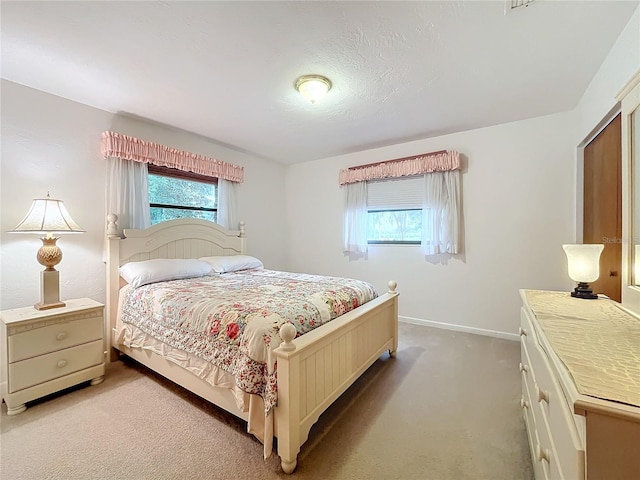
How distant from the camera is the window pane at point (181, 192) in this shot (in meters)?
3.19

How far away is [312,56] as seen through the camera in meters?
1.93

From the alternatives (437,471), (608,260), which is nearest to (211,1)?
(437,471)

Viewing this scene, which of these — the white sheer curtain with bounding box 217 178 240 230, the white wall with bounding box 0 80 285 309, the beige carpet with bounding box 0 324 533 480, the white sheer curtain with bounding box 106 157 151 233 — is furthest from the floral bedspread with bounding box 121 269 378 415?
the white sheer curtain with bounding box 217 178 240 230

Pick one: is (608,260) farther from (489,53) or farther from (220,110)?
(220,110)

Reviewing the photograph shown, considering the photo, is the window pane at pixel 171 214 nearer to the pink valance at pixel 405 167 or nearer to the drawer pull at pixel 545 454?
the pink valance at pixel 405 167

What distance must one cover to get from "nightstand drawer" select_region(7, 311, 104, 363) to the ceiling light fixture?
2478mm

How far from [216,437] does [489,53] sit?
3.06m

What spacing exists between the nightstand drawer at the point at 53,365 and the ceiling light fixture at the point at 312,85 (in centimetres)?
Answer: 265

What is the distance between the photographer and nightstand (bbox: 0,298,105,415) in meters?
1.86

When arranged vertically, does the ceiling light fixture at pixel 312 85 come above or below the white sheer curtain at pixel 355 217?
above

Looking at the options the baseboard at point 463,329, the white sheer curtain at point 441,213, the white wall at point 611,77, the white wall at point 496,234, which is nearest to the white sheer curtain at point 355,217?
the white wall at point 496,234

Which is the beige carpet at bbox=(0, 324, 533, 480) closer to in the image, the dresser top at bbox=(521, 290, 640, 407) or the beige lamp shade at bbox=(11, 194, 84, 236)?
the dresser top at bbox=(521, 290, 640, 407)

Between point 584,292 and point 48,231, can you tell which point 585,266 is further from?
point 48,231

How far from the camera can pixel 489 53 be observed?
6.26 feet
